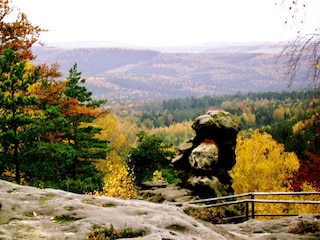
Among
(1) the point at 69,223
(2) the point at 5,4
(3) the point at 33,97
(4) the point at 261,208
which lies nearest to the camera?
(1) the point at 69,223

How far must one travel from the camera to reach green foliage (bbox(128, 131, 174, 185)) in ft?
118

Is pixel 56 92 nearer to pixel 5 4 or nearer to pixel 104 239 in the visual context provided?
pixel 5 4

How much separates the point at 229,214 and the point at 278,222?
8.80 metres

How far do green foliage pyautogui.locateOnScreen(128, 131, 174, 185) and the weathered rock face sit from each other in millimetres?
11901

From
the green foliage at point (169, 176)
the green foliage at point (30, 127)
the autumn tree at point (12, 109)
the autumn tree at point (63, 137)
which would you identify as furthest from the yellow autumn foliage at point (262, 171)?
the autumn tree at point (12, 109)

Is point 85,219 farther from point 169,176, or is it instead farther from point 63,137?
point 169,176

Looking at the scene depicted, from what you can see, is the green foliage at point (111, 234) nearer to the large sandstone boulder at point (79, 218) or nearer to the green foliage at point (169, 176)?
the large sandstone boulder at point (79, 218)

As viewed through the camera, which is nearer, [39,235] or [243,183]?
[39,235]

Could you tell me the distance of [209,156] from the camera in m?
22.5

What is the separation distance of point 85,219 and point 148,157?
2783cm

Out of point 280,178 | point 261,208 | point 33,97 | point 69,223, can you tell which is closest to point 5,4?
point 33,97

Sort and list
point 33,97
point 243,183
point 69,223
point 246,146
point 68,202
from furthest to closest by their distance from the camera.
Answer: point 246,146 → point 243,183 → point 33,97 → point 68,202 → point 69,223

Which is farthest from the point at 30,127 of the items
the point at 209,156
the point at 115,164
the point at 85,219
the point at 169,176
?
the point at 115,164

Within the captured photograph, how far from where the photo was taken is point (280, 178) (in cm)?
4662
